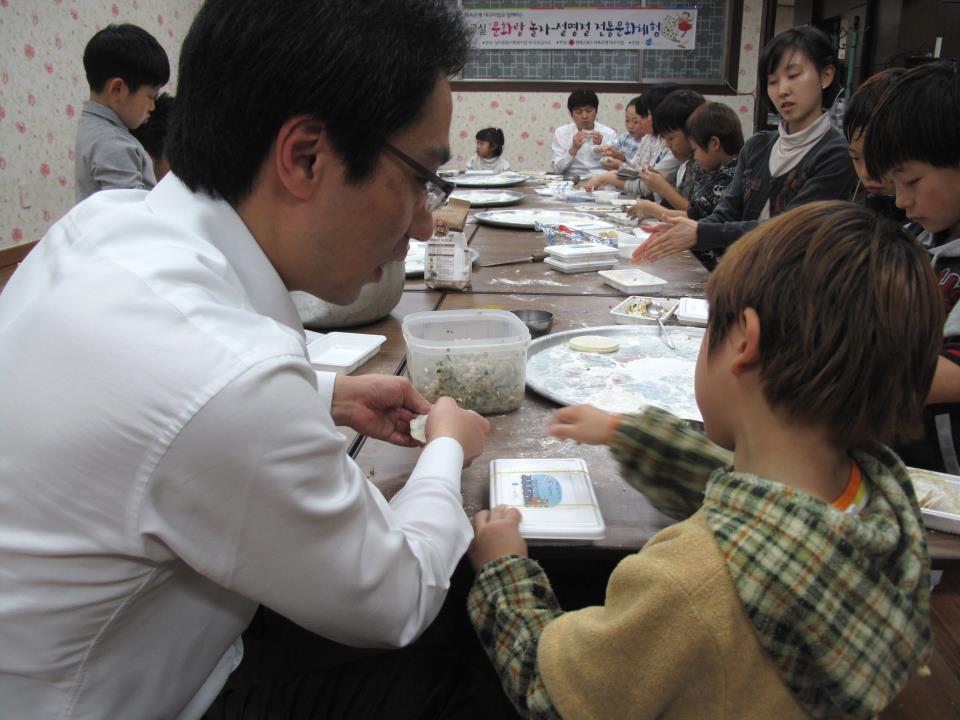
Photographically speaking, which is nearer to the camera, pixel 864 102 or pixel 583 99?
pixel 864 102

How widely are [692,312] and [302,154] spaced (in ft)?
4.38

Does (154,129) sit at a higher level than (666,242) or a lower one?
higher

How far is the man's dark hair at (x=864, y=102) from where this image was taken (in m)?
1.98

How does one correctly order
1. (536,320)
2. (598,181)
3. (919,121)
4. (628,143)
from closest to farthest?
(919,121) → (536,320) → (598,181) → (628,143)

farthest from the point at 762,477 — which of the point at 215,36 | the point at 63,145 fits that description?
the point at 63,145

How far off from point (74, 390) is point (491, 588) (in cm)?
57

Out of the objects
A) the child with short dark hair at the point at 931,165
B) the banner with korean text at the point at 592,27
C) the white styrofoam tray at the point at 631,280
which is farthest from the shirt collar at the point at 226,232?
the banner with korean text at the point at 592,27

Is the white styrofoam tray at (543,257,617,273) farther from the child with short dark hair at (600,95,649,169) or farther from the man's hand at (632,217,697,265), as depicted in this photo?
the child with short dark hair at (600,95,649,169)

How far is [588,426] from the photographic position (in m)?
1.14

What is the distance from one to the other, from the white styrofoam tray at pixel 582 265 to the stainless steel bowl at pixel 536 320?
689mm

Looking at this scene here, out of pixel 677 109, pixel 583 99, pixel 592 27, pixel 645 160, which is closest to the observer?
pixel 677 109

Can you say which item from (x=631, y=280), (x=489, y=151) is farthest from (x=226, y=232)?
(x=489, y=151)

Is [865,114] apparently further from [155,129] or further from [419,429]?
[155,129]

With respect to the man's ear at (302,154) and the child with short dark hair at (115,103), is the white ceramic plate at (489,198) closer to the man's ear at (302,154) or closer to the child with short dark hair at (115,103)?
the child with short dark hair at (115,103)
